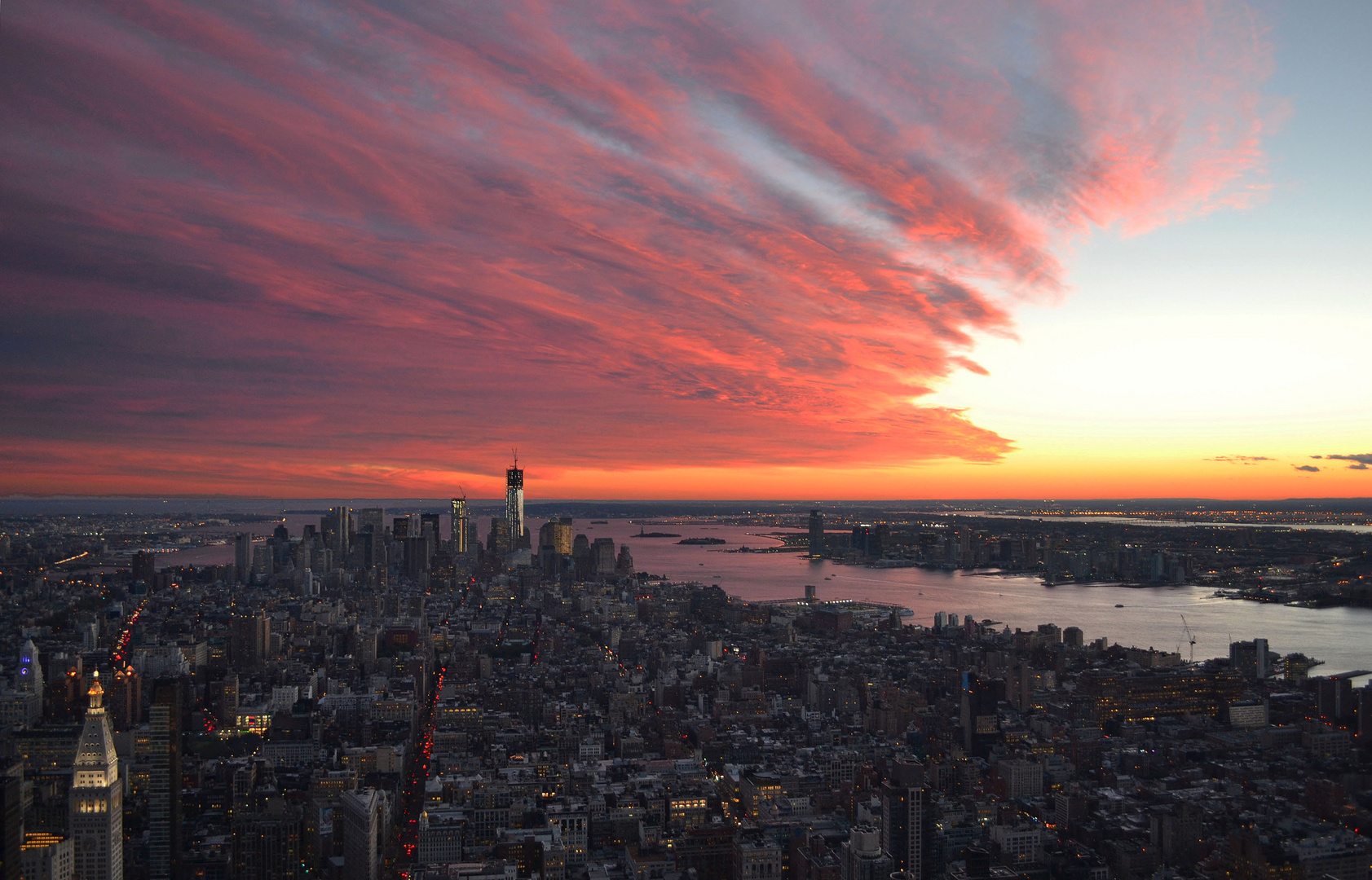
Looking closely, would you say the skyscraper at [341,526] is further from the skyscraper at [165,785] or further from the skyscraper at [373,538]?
the skyscraper at [165,785]

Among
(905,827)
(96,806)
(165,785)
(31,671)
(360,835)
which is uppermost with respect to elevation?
(96,806)

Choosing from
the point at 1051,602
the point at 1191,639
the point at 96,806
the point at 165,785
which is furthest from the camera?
the point at 1051,602

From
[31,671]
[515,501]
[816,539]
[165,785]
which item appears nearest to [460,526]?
[515,501]

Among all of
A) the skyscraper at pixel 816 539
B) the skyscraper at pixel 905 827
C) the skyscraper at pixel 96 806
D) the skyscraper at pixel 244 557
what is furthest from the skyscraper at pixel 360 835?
the skyscraper at pixel 816 539

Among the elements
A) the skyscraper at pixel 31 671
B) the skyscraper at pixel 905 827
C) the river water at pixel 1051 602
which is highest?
the skyscraper at pixel 31 671

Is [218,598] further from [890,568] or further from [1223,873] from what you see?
[890,568]

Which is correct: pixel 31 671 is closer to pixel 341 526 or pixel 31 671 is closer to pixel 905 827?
pixel 905 827

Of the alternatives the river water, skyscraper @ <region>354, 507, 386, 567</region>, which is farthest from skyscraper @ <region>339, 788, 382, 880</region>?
skyscraper @ <region>354, 507, 386, 567</region>
